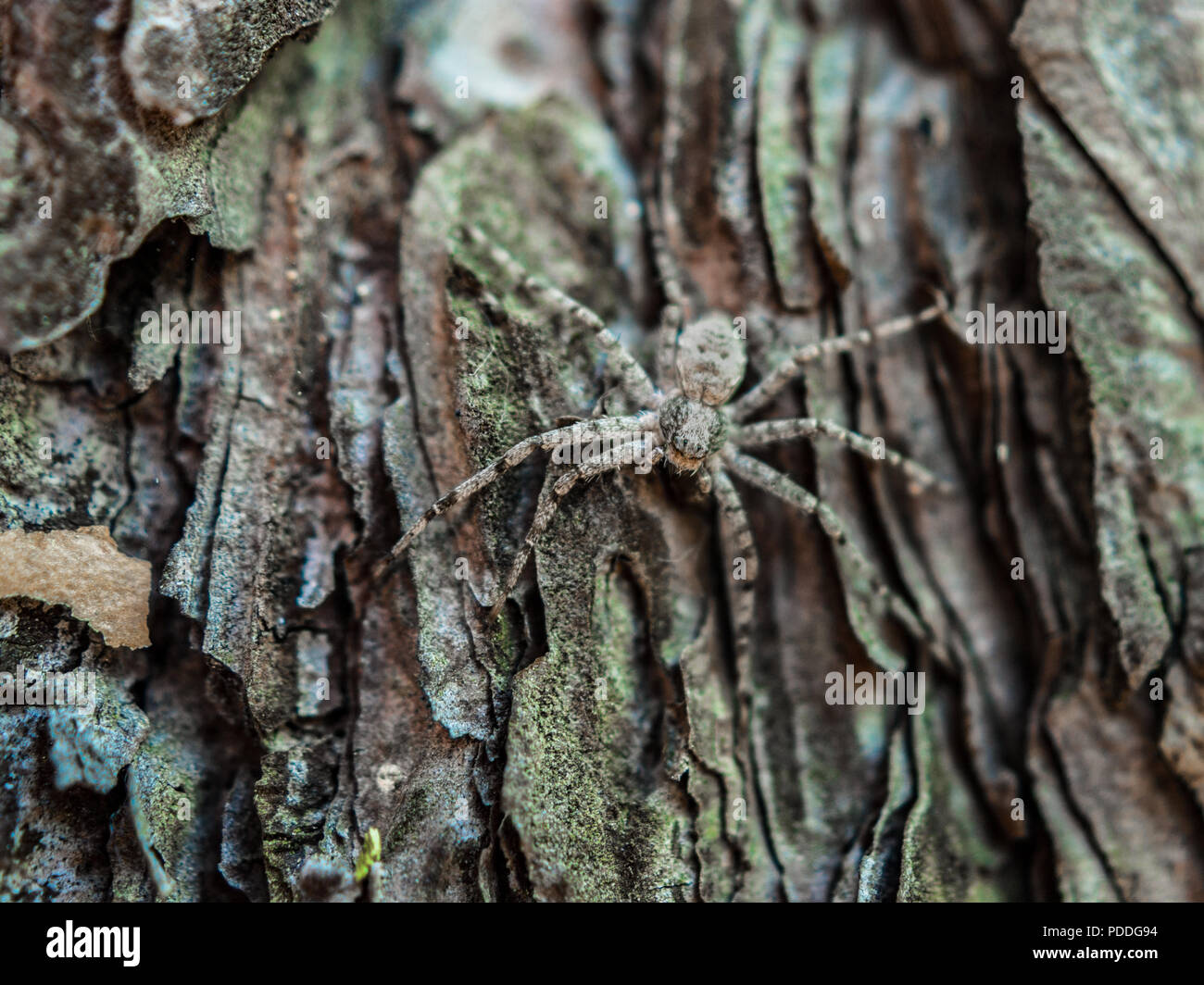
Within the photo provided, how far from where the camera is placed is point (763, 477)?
2861mm

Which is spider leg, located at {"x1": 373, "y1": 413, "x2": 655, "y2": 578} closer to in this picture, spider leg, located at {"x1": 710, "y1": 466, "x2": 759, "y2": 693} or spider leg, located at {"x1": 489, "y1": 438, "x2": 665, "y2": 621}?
spider leg, located at {"x1": 489, "y1": 438, "x2": 665, "y2": 621}

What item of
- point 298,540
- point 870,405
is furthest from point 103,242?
point 870,405

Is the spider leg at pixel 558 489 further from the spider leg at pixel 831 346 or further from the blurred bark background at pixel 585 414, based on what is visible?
the spider leg at pixel 831 346

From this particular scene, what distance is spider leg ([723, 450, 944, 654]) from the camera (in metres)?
2.73

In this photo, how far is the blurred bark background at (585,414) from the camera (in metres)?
2.18

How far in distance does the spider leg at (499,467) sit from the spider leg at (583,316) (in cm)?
23

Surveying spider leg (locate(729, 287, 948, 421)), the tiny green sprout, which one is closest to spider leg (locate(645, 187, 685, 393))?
spider leg (locate(729, 287, 948, 421))

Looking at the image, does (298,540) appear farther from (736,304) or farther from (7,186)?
(736,304)

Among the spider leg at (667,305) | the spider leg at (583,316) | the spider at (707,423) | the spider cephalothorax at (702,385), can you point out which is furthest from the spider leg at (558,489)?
the spider leg at (667,305)

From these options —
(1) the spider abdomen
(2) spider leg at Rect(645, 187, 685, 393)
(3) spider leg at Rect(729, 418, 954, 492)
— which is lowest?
(3) spider leg at Rect(729, 418, 954, 492)

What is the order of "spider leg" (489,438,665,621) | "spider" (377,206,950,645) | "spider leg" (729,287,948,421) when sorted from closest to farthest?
1. "spider leg" (489,438,665,621)
2. "spider" (377,206,950,645)
3. "spider leg" (729,287,948,421)

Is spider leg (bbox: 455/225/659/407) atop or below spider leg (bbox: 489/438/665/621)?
atop

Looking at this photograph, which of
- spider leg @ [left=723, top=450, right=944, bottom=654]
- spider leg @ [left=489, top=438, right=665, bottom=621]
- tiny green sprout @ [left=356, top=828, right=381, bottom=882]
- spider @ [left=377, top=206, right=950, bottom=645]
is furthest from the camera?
spider leg @ [left=723, top=450, right=944, bottom=654]
